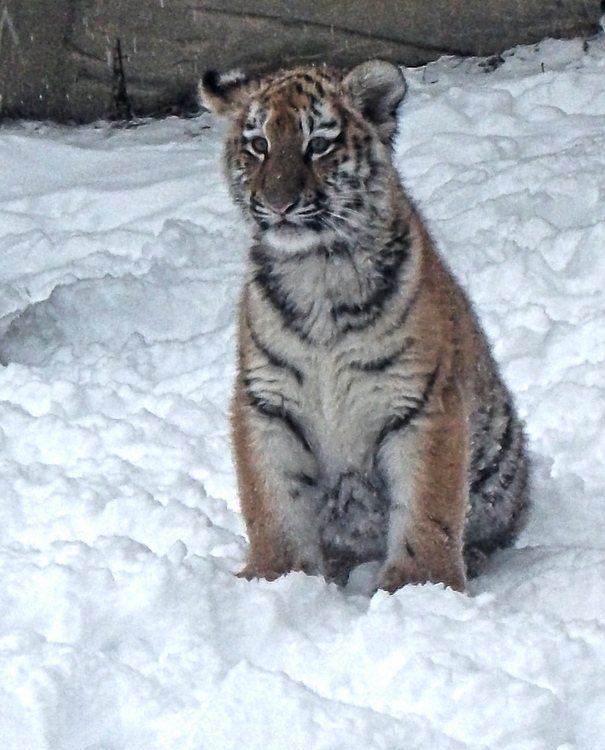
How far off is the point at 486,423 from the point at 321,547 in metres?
0.60

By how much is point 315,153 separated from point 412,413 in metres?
0.72

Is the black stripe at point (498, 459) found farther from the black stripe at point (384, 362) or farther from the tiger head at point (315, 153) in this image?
the tiger head at point (315, 153)

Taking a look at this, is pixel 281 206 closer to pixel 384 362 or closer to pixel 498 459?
pixel 384 362

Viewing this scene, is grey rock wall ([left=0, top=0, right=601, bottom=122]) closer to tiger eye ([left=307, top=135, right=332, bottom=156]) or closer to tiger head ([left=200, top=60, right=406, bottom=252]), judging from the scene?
tiger head ([left=200, top=60, right=406, bottom=252])

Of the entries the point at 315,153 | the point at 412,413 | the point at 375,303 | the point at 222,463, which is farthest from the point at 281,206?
the point at 222,463

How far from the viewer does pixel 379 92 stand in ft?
12.6

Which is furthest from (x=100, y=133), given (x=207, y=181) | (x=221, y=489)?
(x=221, y=489)

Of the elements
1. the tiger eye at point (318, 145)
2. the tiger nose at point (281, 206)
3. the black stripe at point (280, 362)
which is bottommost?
the black stripe at point (280, 362)

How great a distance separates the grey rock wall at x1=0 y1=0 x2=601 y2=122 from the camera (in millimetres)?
7891

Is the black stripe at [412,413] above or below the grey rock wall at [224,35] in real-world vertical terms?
above

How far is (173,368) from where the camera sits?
561cm

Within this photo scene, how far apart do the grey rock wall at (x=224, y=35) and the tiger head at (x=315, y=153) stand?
4.14 metres

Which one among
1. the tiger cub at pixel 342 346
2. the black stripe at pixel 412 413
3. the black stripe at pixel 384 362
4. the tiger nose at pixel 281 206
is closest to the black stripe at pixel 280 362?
the tiger cub at pixel 342 346

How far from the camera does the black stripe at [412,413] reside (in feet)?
12.0
